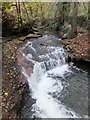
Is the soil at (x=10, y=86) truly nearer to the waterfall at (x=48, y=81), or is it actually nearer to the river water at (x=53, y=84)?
the river water at (x=53, y=84)

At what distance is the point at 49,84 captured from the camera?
10227mm

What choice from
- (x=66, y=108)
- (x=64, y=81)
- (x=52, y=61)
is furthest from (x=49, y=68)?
(x=66, y=108)

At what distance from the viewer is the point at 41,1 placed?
84.2 ft

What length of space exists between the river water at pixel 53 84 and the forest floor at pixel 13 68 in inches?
17.2

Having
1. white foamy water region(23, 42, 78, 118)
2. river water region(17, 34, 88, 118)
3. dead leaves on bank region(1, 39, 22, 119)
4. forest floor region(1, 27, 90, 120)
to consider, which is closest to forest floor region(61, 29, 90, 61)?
forest floor region(1, 27, 90, 120)

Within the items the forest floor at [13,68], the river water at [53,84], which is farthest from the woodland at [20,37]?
the river water at [53,84]

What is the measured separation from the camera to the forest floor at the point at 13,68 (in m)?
7.69

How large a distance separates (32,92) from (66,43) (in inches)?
228

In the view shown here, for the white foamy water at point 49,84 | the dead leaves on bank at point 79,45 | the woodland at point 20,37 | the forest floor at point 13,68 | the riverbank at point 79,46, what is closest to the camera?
the forest floor at point 13,68

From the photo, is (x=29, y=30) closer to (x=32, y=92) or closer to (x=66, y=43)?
(x=66, y=43)

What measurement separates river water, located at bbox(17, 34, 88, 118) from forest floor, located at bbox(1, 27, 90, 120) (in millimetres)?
438

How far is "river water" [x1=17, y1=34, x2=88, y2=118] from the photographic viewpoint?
26.3 feet

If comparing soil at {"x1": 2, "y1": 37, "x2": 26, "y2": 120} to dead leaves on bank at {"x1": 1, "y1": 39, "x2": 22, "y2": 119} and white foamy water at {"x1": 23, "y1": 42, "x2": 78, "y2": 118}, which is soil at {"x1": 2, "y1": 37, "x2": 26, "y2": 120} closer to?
dead leaves on bank at {"x1": 1, "y1": 39, "x2": 22, "y2": 119}

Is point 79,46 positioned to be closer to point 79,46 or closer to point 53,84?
point 79,46
